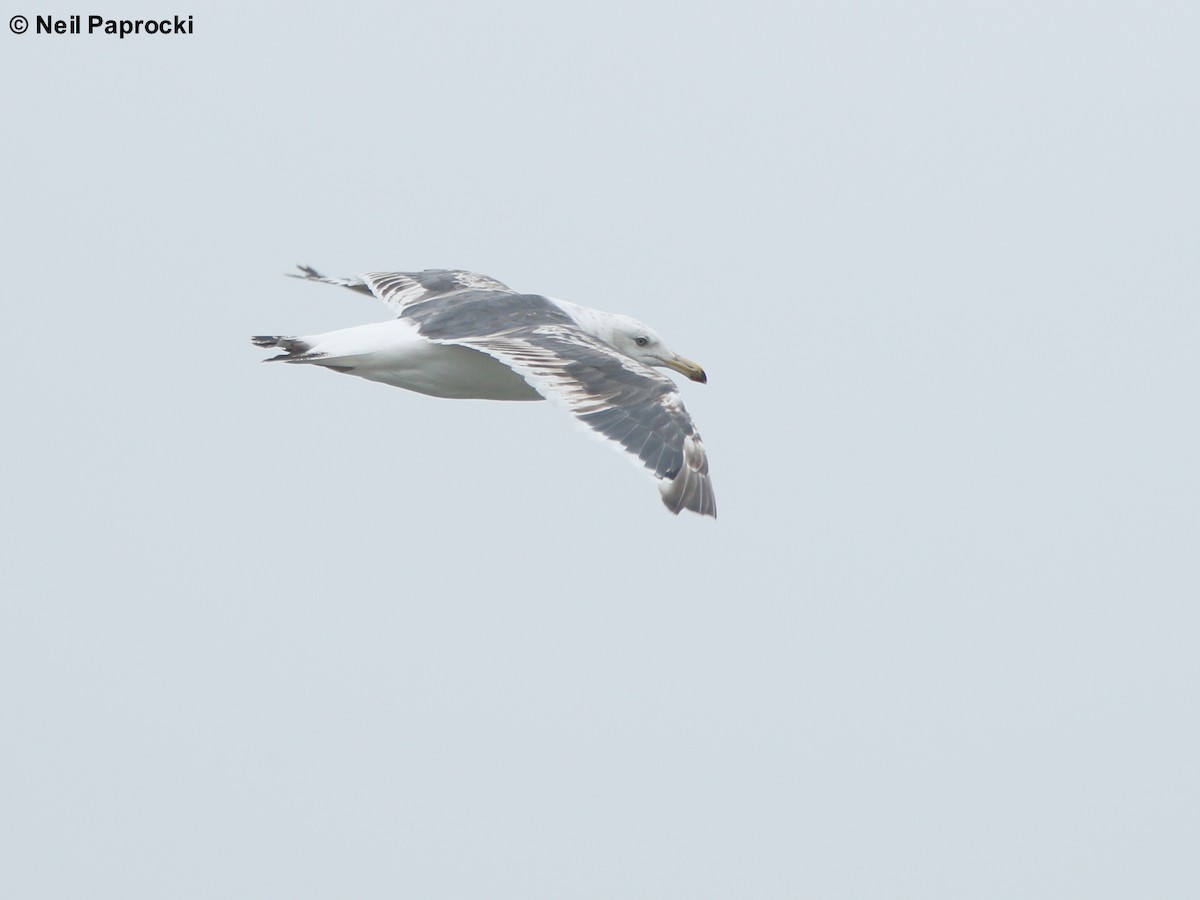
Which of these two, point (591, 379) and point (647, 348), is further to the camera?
point (647, 348)

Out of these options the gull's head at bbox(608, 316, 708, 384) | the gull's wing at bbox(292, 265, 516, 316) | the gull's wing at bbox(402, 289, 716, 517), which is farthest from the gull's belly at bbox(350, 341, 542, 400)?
the gull's head at bbox(608, 316, 708, 384)

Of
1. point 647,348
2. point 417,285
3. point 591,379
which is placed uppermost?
point 417,285

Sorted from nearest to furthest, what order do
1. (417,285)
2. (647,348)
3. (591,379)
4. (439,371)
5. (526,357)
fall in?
(591,379)
(526,357)
(439,371)
(647,348)
(417,285)

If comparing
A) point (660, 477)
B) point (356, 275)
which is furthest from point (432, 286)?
point (660, 477)

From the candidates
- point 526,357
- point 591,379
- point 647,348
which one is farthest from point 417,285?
point 591,379

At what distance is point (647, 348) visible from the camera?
42.9ft

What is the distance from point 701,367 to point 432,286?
2.07 meters

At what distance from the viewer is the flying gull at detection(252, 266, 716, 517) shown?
10.1 meters

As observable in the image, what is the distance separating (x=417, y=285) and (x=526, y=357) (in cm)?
270

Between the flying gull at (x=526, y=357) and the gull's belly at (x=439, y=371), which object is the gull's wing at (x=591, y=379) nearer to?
the flying gull at (x=526, y=357)

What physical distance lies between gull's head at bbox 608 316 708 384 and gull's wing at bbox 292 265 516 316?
0.87 metres

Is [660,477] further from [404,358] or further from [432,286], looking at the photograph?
[432,286]

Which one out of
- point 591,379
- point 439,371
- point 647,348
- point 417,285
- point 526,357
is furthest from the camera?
point 417,285

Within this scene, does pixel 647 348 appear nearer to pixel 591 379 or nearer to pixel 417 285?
pixel 417 285
